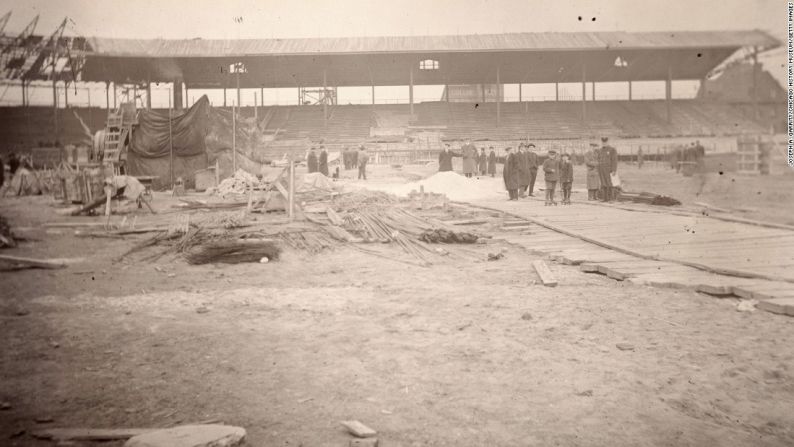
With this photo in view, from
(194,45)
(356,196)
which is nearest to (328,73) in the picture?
(194,45)

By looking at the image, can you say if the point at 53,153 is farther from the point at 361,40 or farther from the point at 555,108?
the point at 555,108

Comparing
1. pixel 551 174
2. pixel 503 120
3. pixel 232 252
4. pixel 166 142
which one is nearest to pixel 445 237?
pixel 232 252

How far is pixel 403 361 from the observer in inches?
144

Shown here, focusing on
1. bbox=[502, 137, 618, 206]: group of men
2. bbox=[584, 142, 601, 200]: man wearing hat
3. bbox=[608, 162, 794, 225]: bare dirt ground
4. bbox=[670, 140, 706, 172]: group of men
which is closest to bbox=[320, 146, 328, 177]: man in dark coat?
bbox=[502, 137, 618, 206]: group of men

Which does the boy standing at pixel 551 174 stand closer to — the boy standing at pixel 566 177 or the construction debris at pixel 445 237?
the boy standing at pixel 566 177

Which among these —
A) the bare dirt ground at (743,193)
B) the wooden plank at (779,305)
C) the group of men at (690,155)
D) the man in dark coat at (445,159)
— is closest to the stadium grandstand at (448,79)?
the group of men at (690,155)

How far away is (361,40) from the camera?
36.2 meters

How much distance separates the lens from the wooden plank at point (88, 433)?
8.80 feet

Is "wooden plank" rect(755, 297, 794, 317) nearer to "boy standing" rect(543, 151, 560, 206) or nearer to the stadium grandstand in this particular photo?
"boy standing" rect(543, 151, 560, 206)

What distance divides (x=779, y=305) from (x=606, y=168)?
9.43 metres

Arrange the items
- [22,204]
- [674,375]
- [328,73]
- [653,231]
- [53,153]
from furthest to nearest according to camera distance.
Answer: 1. [328,73]
2. [53,153]
3. [22,204]
4. [653,231]
5. [674,375]

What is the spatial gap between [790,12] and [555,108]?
123 ft

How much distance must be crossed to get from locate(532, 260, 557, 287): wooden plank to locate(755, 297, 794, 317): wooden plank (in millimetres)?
1616

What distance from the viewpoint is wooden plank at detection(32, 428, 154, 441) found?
2684 millimetres
